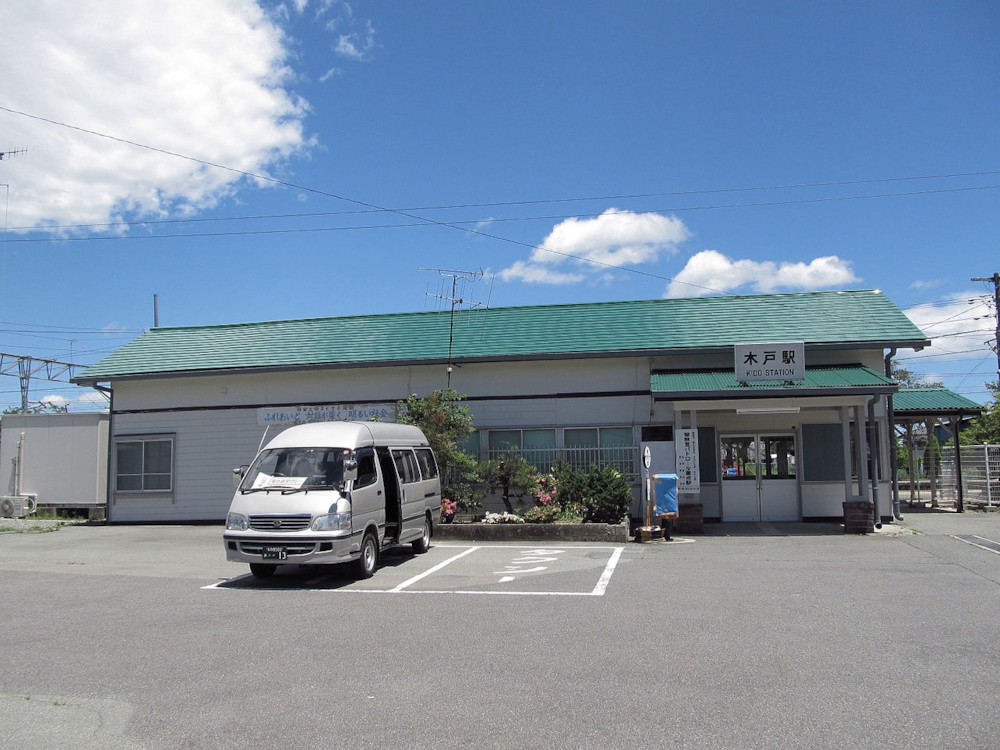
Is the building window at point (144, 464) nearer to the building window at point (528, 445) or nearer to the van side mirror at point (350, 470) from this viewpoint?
the building window at point (528, 445)

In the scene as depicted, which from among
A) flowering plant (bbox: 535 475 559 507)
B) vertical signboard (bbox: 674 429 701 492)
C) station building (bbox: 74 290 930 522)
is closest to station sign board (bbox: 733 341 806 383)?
station building (bbox: 74 290 930 522)

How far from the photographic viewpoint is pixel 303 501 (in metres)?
11.2

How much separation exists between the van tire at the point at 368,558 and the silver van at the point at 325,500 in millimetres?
14

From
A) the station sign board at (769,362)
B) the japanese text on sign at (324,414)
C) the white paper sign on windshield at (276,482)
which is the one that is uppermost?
the station sign board at (769,362)

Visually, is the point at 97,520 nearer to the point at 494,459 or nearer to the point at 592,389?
the point at 494,459

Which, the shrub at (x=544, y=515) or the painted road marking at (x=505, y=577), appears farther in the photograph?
the shrub at (x=544, y=515)

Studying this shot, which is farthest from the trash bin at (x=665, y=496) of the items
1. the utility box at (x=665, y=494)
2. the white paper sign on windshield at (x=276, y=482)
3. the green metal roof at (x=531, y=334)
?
the white paper sign on windshield at (x=276, y=482)

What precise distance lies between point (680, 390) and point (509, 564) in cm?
586

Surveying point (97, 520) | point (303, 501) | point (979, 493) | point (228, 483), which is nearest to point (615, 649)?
point (303, 501)

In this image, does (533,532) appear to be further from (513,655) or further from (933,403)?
(933,403)

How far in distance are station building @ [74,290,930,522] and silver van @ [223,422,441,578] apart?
6113 mm

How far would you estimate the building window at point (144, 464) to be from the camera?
21.4 m

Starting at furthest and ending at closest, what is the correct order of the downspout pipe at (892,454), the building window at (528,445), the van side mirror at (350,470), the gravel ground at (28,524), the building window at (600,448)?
the gravel ground at (28,524)
the building window at (528,445)
the building window at (600,448)
the downspout pipe at (892,454)
the van side mirror at (350,470)

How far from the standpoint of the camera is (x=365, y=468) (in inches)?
485
